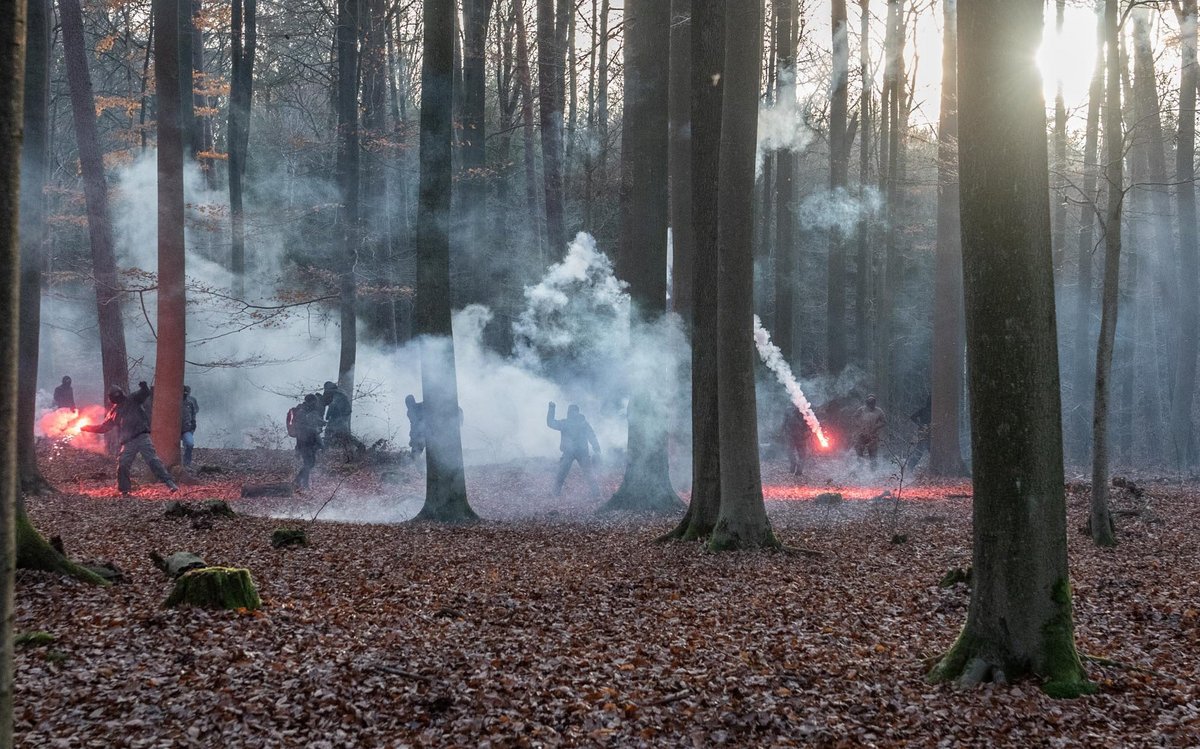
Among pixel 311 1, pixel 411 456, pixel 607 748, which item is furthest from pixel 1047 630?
pixel 311 1

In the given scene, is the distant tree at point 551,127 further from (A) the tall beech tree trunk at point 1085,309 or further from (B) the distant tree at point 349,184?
(A) the tall beech tree trunk at point 1085,309

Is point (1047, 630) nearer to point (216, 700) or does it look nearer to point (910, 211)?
point (216, 700)

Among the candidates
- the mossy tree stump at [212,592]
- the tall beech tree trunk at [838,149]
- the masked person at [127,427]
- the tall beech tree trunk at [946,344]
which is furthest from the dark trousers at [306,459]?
the tall beech tree trunk at [838,149]

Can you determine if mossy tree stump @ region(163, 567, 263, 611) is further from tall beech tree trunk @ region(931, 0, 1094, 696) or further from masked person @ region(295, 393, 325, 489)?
masked person @ region(295, 393, 325, 489)

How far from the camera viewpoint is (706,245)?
40.5ft

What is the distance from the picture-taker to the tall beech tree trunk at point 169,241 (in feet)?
57.0

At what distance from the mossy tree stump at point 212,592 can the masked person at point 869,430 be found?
1812 cm

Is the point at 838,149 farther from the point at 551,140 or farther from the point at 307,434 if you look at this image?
the point at 307,434

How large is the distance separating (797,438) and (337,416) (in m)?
10.6

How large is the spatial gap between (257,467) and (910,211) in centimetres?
3046

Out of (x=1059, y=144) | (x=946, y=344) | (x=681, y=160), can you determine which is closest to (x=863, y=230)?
(x=1059, y=144)

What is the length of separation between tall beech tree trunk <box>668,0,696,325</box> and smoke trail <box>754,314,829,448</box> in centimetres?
456

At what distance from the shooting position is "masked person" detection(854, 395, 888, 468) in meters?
23.2

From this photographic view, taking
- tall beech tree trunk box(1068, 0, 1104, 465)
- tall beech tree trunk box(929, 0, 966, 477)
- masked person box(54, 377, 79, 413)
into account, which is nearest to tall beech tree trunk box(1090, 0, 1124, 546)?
tall beech tree trunk box(929, 0, 966, 477)
